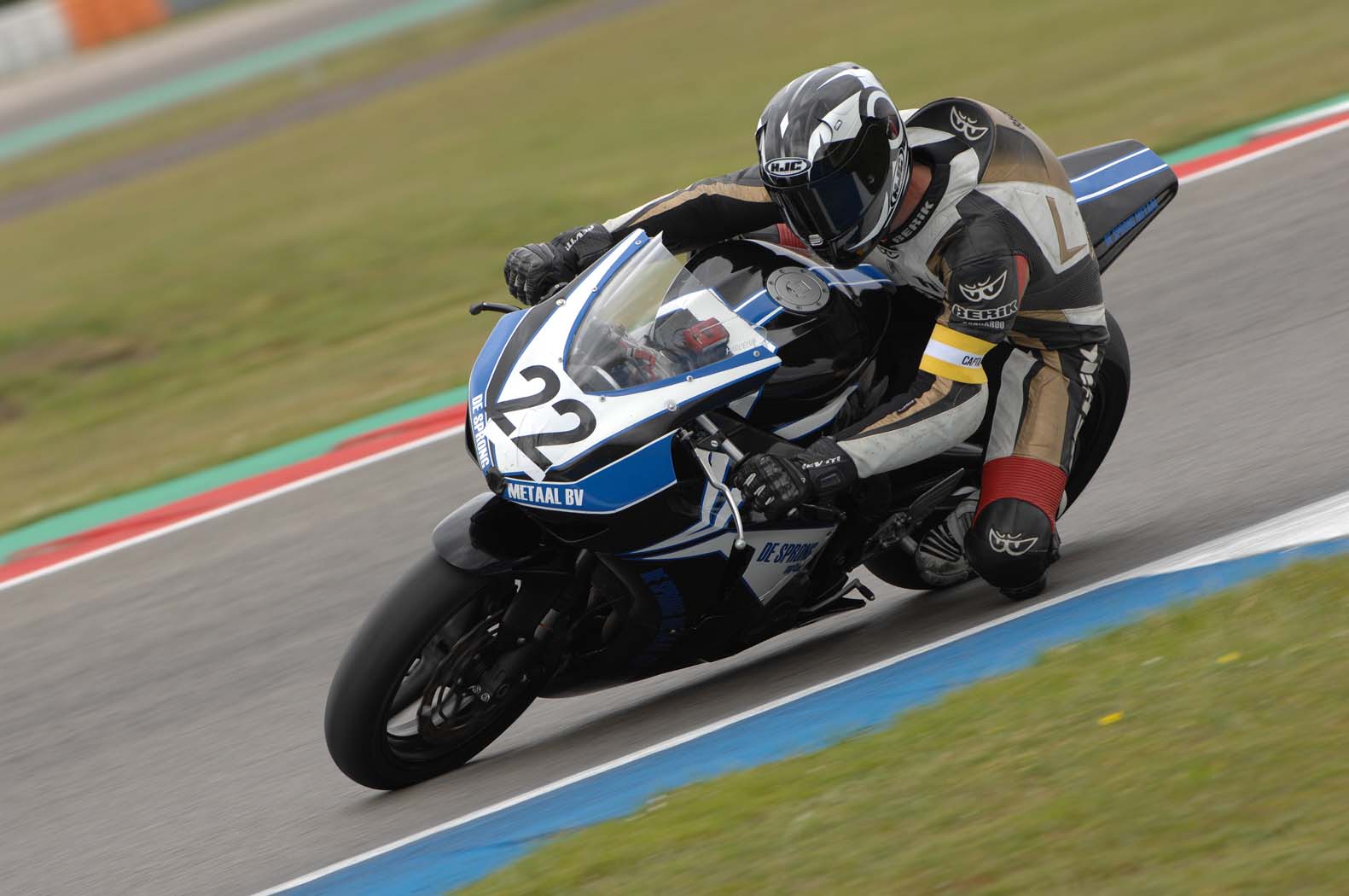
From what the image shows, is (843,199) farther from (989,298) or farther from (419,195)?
(419,195)

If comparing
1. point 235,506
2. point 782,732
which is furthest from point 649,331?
point 235,506

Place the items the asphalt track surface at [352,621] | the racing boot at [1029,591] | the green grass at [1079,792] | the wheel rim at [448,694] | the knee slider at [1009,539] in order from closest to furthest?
the green grass at [1079,792]
the wheel rim at [448,694]
the asphalt track surface at [352,621]
the knee slider at [1009,539]
the racing boot at [1029,591]

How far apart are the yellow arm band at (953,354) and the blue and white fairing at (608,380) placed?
0.49m

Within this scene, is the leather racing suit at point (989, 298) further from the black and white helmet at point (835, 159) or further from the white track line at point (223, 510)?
the white track line at point (223, 510)

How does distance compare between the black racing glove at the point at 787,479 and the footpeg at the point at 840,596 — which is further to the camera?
the footpeg at the point at 840,596

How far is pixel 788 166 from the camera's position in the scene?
14.5 feet

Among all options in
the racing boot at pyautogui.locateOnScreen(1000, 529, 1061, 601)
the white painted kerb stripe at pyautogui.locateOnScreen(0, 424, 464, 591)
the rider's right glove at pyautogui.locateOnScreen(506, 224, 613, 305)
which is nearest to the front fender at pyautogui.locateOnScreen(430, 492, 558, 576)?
the rider's right glove at pyautogui.locateOnScreen(506, 224, 613, 305)

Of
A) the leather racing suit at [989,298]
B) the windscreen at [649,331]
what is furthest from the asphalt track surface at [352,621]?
the windscreen at [649,331]

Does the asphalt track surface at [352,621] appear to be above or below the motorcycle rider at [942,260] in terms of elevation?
below

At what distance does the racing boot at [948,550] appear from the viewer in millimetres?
5266

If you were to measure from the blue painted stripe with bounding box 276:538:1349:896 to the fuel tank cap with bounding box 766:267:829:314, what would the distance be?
109cm


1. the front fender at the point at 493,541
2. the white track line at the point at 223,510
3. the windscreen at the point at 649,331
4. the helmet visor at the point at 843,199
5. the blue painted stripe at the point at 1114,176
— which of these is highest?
the helmet visor at the point at 843,199

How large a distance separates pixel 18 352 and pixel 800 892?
1040 centimetres

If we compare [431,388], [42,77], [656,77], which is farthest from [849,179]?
[42,77]
